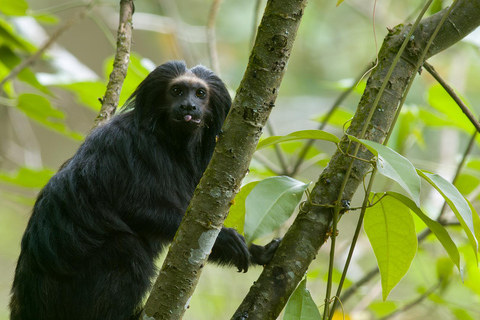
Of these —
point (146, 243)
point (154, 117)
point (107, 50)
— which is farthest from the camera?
point (107, 50)

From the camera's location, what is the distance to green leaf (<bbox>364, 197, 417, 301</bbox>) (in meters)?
2.31

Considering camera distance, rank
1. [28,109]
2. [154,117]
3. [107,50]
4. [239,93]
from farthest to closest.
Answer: [107,50] < [28,109] < [154,117] < [239,93]

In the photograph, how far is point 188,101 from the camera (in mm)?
3652

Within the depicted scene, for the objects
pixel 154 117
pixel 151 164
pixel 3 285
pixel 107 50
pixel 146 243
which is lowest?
pixel 3 285

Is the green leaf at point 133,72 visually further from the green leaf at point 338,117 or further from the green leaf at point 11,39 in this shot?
the green leaf at point 338,117

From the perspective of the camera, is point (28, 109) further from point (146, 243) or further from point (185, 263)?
point (185, 263)

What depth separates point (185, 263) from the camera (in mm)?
2102

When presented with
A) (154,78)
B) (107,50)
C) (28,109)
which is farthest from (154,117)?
(107,50)

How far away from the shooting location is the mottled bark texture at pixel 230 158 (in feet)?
6.47

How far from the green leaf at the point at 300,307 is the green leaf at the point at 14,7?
315cm

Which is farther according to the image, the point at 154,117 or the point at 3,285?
the point at 3,285

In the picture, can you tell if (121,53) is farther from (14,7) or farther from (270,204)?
(270,204)

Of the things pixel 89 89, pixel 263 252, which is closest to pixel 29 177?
pixel 89 89

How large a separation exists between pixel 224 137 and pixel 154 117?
174 centimetres
